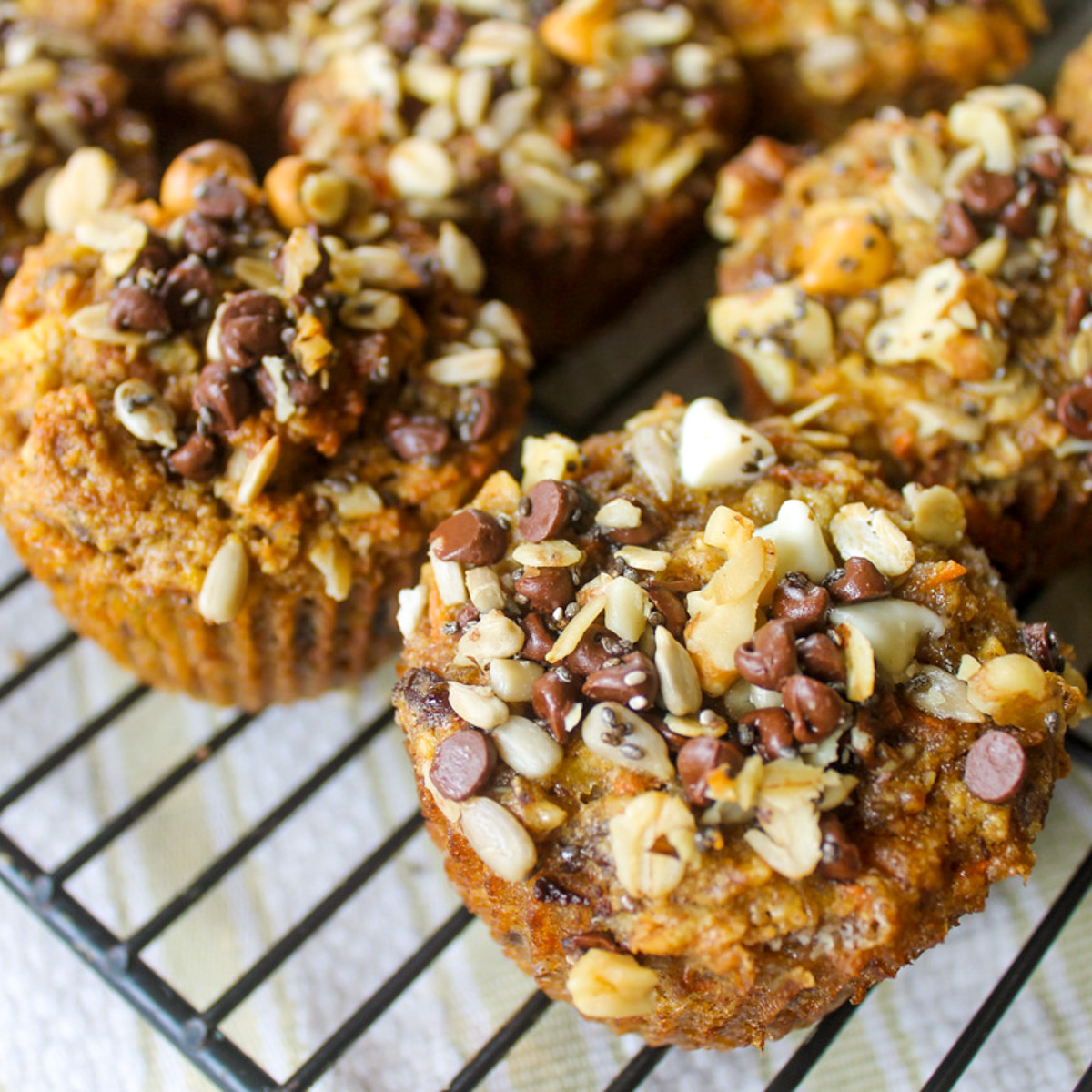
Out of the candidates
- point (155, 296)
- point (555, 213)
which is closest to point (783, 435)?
point (555, 213)

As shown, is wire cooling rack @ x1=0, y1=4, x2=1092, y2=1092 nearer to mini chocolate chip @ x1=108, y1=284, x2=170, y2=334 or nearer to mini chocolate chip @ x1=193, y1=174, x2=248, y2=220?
mini chocolate chip @ x1=108, y1=284, x2=170, y2=334

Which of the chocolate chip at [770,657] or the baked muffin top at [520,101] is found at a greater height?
the baked muffin top at [520,101]

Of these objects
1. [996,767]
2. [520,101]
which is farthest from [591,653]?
[520,101]

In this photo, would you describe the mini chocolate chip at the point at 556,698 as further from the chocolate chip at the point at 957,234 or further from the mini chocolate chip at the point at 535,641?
the chocolate chip at the point at 957,234

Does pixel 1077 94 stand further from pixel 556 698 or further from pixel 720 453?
pixel 556 698

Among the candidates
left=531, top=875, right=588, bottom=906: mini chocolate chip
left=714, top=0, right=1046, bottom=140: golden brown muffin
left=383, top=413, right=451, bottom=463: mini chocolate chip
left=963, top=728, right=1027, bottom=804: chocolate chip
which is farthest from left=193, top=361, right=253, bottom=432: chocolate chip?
left=714, top=0, right=1046, bottom=140: golden brown muffin

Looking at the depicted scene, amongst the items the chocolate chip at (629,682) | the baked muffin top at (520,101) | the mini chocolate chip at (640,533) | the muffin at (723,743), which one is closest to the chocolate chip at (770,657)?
the muffin at (723,743)
